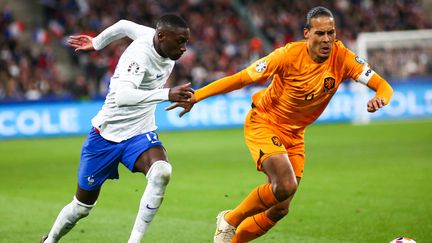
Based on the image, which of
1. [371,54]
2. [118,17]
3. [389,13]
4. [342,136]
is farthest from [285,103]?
[389,13]

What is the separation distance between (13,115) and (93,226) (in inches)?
530

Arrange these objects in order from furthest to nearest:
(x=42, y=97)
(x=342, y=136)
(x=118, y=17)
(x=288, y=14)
A: (x=288, y=14), (x=118, y=17), (x=42, y=97), (x=342, y=136)

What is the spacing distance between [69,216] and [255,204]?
5.89 feet

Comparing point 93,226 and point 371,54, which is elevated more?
point 371,54

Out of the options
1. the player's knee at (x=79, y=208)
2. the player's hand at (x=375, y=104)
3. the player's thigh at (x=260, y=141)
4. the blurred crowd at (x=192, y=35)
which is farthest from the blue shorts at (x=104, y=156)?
the blurred crowd at (x=192, y=35)

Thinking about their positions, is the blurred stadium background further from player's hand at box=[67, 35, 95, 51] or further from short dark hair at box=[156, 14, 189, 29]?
short dark hair at box=[156, 14, 189, 29]

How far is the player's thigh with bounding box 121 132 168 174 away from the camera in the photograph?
7164mm

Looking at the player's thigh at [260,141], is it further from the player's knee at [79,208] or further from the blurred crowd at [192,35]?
the blurred crowd at [192,35]

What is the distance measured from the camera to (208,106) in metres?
24.2

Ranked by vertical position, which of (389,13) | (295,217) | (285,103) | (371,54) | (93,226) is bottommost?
(93,226)

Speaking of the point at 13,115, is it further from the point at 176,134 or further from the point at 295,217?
the point at 295,217

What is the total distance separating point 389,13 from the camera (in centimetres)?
3384

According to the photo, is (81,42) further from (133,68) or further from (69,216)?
(69,216)

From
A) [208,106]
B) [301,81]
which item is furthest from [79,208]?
[208,106]
